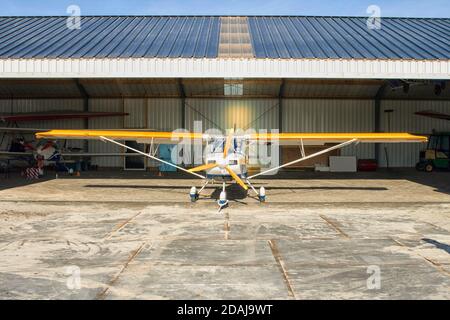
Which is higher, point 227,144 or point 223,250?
point 227,144

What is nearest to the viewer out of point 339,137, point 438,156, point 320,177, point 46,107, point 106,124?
point 339,137

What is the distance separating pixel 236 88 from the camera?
2436 centimetres

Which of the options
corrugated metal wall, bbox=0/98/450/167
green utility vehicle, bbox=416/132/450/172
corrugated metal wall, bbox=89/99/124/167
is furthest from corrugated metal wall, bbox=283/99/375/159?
corrugated metal wall, bbox=89/99/124/167

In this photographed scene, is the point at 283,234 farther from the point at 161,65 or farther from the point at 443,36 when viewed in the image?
the point at 443,36

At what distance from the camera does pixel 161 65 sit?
16.0 meters

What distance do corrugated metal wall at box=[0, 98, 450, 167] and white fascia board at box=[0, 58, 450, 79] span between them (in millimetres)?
9113

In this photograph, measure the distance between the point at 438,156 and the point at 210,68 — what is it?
15.9 metres

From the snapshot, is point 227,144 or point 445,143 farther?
point 445,143

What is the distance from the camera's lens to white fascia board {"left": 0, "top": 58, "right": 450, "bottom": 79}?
15844 mm

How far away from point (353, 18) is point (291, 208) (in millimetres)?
19800

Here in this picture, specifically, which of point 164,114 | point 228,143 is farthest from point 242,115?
point 228,143

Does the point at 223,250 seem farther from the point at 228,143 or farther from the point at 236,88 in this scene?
the point at 236,88

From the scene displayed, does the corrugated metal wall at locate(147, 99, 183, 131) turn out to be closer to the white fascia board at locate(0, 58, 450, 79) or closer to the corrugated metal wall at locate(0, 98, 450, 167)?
the corrugated metal wall at locate(0, 98, 450, 167)

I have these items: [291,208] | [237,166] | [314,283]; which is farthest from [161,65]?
[314,283]
